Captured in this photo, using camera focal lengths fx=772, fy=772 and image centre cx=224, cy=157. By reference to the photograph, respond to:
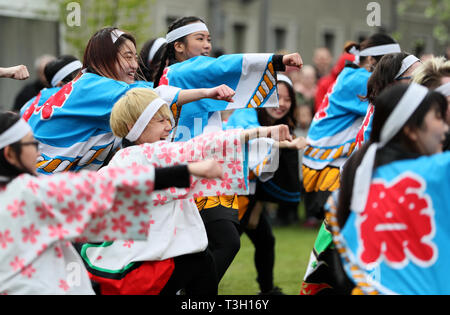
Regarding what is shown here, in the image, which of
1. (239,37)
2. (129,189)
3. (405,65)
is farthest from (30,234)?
(239,37)

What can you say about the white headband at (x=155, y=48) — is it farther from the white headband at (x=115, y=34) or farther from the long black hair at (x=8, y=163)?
the long black hair at (x=8, y=163)

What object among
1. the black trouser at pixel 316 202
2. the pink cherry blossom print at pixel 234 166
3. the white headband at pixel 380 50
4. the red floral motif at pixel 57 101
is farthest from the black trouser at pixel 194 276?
A: the white headband at pixel 380 50

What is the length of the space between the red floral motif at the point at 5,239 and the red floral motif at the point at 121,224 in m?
0.44

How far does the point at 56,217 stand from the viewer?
3291 mm

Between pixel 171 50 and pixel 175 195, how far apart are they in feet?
5.67

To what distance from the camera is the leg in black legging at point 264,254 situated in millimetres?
6250

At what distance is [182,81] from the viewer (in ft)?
16.4

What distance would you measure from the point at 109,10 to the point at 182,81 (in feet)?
24.5

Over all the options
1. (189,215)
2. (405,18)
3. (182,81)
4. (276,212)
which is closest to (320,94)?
(276,212)

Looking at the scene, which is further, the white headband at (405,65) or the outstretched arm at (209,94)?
the white headband at (405,65)

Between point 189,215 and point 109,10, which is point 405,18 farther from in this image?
point 189,215

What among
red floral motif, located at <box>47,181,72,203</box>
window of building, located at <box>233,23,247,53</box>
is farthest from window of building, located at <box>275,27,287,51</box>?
red floral motif, located at <box>47,181,72,203</box>

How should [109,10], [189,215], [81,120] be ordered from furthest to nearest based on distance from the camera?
1. [109,10]
2. [81,120]
3. [189,215]

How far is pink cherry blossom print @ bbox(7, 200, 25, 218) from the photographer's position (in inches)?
130
